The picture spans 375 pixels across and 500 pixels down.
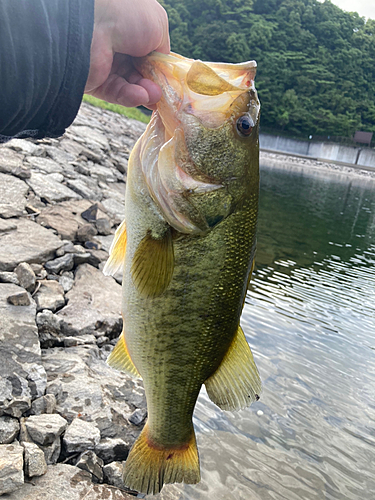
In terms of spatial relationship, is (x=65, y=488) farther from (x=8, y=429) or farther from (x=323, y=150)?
(x=323, y=150)

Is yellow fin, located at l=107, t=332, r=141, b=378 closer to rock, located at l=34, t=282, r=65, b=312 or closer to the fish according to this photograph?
the fish

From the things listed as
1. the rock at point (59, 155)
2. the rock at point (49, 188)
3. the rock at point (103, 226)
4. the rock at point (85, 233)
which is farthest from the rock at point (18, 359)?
the rock at point (59, 155)

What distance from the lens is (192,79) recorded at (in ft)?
5.85

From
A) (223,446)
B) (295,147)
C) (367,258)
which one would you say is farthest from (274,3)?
(223,446)

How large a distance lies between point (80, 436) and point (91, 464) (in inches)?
8.1

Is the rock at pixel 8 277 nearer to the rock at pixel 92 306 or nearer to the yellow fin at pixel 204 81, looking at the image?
the rock at pixel 92 306

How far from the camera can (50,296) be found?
415 centimetres

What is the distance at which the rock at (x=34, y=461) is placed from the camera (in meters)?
2.45

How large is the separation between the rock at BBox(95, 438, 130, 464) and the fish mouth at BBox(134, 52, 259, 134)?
2358 mm

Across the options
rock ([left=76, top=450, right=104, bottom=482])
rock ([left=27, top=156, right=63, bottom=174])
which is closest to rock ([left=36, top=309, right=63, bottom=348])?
rock ([left=76, top=450, right=104, bottom=482])

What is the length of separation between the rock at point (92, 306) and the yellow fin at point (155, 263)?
91.3 inches

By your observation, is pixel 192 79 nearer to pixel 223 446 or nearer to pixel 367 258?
pixel 223 446

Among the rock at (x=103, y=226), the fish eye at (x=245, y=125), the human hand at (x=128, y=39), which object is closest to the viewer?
the human hand at (x=128, y=39)

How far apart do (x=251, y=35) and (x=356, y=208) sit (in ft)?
254
